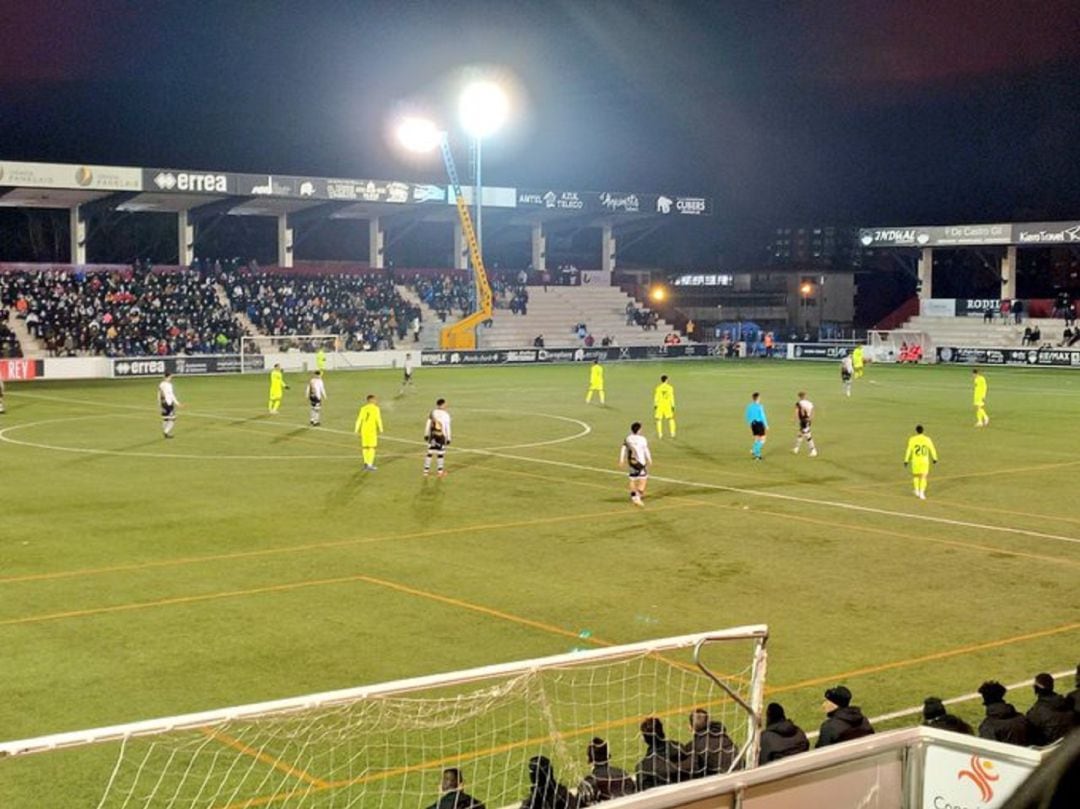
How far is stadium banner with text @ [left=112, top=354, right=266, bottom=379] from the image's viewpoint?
61031mm

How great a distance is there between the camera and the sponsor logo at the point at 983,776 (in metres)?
6.24

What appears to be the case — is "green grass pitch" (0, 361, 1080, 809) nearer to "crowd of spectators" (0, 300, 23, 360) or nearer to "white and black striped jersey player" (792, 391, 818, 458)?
"white and black striped jersey player" (792, 391, 818, 458)

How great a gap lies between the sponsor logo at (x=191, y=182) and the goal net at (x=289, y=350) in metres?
8.32

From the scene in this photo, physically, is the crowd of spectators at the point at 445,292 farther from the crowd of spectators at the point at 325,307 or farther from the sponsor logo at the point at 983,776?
the sponsor logo at the point at 983,776

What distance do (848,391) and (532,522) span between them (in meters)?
30.8

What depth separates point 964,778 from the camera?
6344 mm

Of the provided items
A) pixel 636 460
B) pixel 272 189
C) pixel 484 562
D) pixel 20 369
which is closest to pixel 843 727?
pixel 484 562

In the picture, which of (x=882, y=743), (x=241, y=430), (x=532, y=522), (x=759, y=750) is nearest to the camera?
(x=882, y=743)

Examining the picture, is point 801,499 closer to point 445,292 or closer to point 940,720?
point 940,720

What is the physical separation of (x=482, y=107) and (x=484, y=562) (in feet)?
172

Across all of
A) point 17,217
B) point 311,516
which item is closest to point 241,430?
point 311,516

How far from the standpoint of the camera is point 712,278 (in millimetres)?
106312

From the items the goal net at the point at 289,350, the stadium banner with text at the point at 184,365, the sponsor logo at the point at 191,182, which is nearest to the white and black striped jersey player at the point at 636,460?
→ the stadium banner with text at the point at 184,365

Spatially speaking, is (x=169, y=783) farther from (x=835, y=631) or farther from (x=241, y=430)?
(x=241, y=430)
